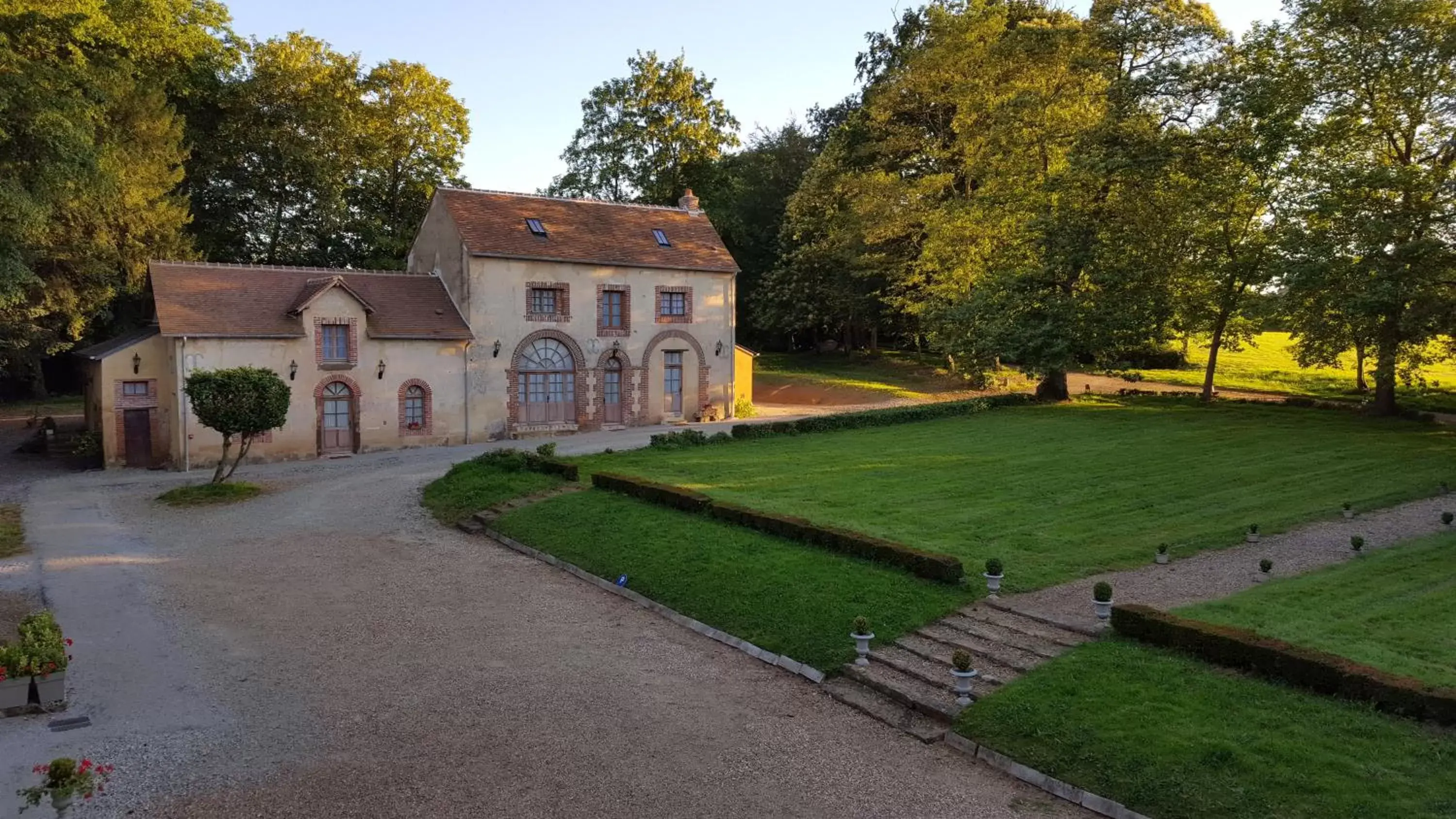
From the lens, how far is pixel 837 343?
6462 cm

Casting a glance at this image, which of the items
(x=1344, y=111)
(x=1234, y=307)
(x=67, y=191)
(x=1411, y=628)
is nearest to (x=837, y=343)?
(x=1234, y=307)

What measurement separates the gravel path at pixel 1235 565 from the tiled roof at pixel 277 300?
25.1m

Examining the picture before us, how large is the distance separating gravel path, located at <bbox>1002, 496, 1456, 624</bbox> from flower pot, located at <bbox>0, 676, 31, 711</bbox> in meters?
13.2

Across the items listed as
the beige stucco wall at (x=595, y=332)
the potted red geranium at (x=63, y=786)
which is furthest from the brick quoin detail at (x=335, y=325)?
the potted red geranium at (x=63, y=786)

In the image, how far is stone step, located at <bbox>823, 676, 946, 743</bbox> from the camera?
1048 cm

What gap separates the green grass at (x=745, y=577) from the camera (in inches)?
515

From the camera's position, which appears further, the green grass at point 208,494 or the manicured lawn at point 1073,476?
the green grass at point 208,494

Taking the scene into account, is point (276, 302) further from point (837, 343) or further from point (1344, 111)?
point (837, 343)

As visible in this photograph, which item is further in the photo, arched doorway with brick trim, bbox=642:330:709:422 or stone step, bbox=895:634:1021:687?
arched doorway with brick trim, bbox=642:330:709:422

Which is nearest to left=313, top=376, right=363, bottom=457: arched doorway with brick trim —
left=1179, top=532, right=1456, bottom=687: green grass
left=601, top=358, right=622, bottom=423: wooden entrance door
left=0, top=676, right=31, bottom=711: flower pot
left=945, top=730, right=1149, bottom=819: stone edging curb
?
left=601, top=358, right=622, bottom=423: wooden entrance door

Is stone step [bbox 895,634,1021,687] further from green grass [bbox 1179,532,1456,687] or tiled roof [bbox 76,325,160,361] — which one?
tiled roof [bbox 76,325,160,361]

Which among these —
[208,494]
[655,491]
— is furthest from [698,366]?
[208,494]

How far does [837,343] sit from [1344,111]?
38.8 metres

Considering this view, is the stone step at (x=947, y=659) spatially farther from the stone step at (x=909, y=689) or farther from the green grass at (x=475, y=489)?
the green grass at (x=475, y=489)
